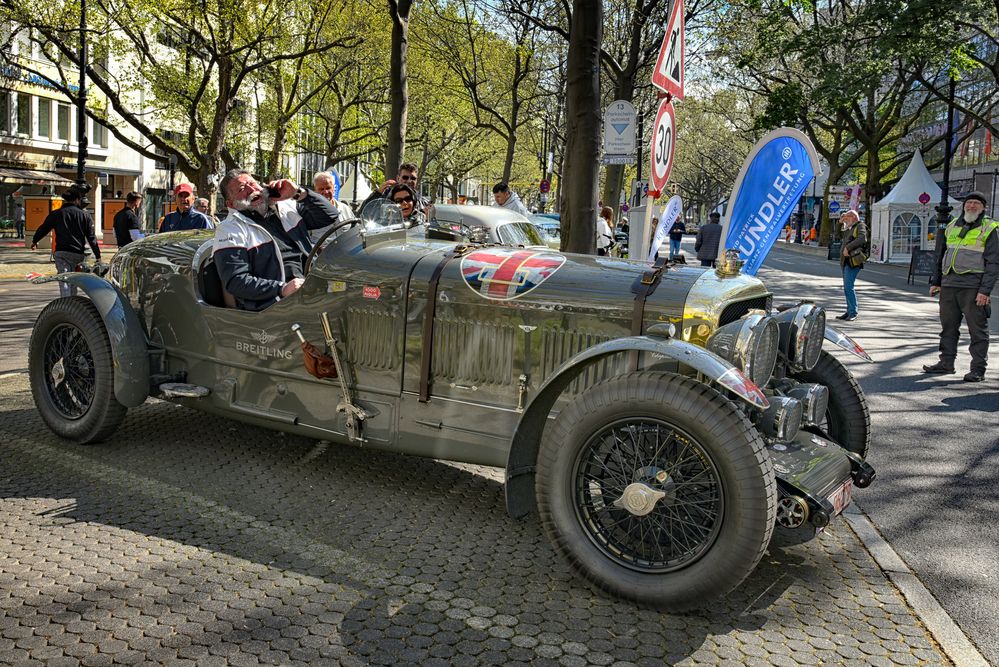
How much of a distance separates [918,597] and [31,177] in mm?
39839

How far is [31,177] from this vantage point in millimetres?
36500

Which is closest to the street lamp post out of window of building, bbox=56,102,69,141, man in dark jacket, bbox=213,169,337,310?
man in dark jacket, bbox=213,169,337,310

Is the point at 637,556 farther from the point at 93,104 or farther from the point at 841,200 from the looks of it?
the point at 841,200

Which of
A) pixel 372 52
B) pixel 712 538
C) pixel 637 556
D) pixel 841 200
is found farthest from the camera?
pixel 841 200

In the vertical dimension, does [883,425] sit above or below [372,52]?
below

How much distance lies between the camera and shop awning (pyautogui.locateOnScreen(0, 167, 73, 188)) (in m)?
35.8

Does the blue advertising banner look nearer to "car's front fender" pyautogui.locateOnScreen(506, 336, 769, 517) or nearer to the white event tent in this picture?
"car's front fender" pyautogui.locateOnScreen(506, 336, 769, 517)

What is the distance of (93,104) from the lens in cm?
2838

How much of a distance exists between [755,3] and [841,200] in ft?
87.7

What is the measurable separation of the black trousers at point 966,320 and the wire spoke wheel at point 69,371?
315 inches

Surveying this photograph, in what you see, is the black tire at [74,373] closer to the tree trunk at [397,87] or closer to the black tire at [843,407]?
the black tire at [843,407]

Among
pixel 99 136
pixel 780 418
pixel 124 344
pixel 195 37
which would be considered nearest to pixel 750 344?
pixel 780 418

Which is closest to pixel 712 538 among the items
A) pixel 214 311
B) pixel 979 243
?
pixel 214 311

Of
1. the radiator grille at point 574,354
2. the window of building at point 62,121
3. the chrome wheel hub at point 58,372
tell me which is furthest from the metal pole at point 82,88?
the window of building at point 62,121
